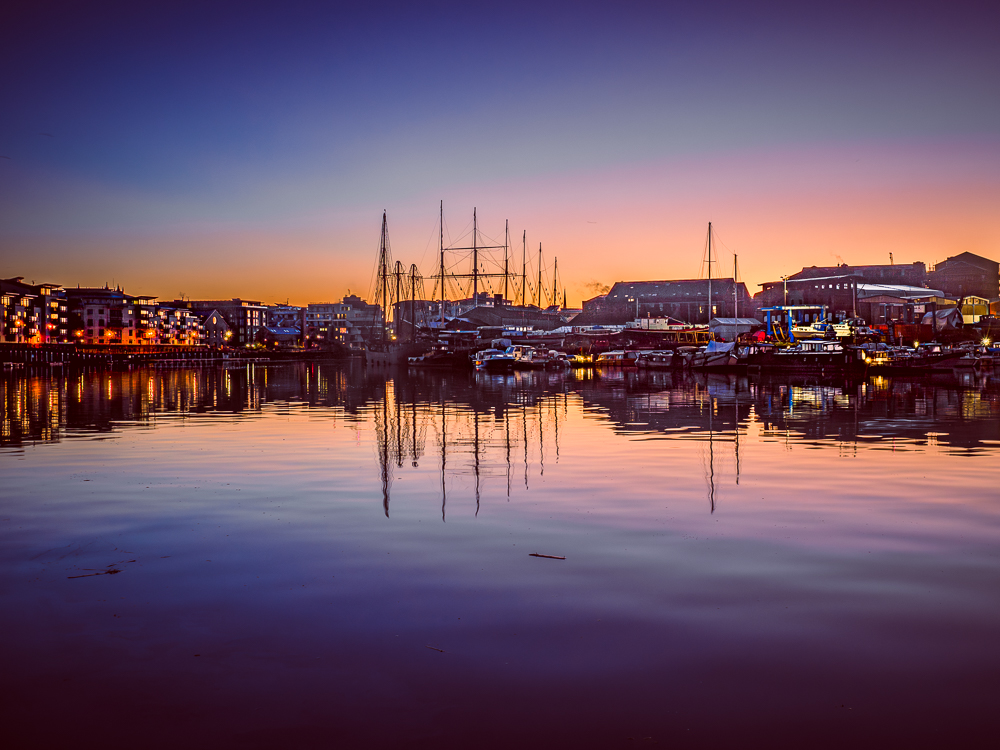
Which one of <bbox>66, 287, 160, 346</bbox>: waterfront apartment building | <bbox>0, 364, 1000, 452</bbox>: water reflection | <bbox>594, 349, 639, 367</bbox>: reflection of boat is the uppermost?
<bbox>66, 287, 160, 346</bbox>: waterfront apartment building

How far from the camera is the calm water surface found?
5.70 meters

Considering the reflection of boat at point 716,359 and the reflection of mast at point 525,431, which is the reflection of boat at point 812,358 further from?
the reflection of mast at point 525,431

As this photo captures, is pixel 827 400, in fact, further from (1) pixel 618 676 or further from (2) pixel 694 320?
(2) pixel 694 320

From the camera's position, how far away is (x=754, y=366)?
83000 millimetres

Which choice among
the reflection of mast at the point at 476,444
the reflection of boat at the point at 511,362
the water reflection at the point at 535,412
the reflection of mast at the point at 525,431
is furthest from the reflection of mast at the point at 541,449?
the reflection of boat at the point at 511,362

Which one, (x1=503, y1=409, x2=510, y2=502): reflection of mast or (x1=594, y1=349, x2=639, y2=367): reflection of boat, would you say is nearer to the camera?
(x1=503, y1=409, x2=510, y2=502): reflection of mast

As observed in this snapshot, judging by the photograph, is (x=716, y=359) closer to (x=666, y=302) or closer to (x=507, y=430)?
(x=507, y=430)

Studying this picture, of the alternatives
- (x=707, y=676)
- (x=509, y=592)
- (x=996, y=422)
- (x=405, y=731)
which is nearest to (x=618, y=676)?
(x=707, y=676)

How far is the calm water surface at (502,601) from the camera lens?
18.7ft

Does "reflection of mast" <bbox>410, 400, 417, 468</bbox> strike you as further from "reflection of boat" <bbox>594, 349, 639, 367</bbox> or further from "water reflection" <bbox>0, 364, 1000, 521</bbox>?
"reflection of boat" <bbox>594, 349, 639, 367</bbox>

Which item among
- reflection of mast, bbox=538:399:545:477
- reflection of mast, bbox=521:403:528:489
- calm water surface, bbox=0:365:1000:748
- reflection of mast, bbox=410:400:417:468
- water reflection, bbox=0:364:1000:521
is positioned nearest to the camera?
calm water surface, bbox=0:365:1000:748

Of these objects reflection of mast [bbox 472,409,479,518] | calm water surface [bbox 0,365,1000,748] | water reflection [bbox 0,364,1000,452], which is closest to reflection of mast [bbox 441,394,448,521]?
water reflection [bbox 0,364,1000,452]

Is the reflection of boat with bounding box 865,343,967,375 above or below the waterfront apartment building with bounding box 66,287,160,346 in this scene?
below

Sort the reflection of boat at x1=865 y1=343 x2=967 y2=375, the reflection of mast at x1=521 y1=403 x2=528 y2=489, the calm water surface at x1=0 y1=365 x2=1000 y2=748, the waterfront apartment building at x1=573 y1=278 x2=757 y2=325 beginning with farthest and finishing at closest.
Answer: the waterfront apartment building at x1=573 y1=278 x2=757 y2=325, the reflection of boat at x1=865 y1=343 x2=967 y2=375, the reflection of mast at x1=521 y1=403 x2=528 y2=489, the calm water surface at x1=0 y1=365 x2=1000 y2=748
